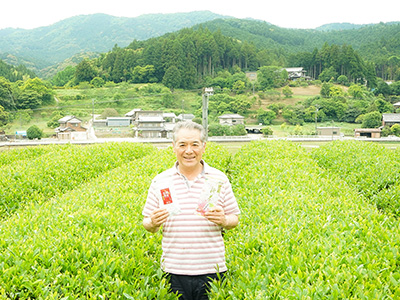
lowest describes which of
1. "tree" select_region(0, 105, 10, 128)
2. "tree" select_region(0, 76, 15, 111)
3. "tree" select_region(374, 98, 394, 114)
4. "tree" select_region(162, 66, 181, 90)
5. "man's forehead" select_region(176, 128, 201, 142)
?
"tree" select_region(0, 105, 10, 128)

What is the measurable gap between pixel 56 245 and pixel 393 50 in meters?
102

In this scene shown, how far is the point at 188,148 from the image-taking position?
2.68 metres

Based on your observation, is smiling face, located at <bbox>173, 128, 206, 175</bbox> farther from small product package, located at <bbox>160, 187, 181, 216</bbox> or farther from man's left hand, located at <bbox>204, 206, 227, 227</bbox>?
man's left hand, located at <bbox>204, 206, 227, 227</bbox>

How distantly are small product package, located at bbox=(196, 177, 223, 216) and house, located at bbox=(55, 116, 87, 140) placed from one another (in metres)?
36.2

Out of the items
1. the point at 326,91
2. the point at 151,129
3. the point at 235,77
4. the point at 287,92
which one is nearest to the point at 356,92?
the point at 326,91

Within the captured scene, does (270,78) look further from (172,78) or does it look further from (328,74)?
(172,78)

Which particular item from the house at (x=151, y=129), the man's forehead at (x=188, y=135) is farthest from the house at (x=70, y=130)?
the man's forehead at (x=188, y=135)

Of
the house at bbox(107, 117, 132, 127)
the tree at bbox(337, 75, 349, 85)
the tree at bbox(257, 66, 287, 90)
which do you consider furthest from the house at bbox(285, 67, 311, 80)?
the house at bbox(107, 117, 132, 127)

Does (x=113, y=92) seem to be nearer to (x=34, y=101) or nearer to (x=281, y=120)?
(x=34, y=101)

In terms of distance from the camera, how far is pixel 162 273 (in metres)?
2.82

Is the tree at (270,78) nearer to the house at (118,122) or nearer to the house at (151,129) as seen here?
the house at (118,122)

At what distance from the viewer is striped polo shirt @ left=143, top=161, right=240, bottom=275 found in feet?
8.40

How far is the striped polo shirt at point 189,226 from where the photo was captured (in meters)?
2.56

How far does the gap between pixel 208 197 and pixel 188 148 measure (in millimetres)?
426
